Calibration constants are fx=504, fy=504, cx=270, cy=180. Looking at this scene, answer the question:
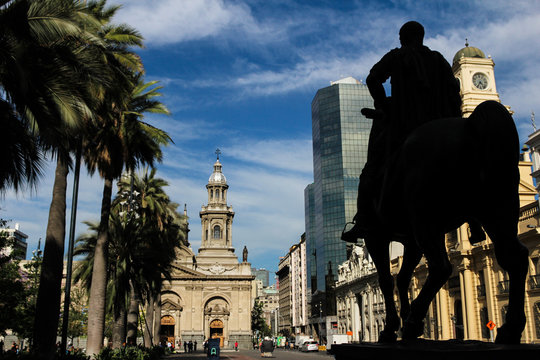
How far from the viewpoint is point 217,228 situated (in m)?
100

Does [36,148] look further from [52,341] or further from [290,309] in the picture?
[290,309]

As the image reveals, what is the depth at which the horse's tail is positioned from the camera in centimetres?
381

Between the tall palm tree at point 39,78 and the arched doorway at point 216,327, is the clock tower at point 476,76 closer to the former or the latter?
the tall palm tree at point 39,78

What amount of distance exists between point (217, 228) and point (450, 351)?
98.0 metres

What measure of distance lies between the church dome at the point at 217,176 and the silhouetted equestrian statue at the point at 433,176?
98675 millimetres

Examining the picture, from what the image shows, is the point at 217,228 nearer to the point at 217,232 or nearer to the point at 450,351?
the point at 217,232

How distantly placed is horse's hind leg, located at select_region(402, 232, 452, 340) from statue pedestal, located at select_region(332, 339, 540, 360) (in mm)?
169

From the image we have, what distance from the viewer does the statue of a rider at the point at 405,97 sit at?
4.83 m

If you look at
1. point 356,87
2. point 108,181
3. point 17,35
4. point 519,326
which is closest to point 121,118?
point 108,181

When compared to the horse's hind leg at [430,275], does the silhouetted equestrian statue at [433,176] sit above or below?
above

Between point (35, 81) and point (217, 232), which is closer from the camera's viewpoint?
point (35, 81)

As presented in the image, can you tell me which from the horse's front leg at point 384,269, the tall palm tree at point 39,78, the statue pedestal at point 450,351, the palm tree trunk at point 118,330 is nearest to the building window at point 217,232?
the palm tree trunk at point 118,330

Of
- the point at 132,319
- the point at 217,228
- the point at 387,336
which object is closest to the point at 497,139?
the point at 387,336

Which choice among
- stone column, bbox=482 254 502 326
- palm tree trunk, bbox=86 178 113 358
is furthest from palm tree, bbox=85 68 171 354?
stone column, bbox=482 254 502 326
